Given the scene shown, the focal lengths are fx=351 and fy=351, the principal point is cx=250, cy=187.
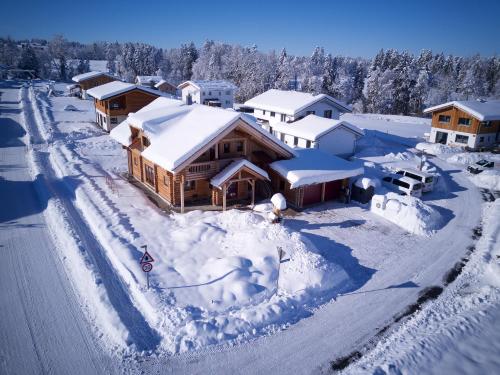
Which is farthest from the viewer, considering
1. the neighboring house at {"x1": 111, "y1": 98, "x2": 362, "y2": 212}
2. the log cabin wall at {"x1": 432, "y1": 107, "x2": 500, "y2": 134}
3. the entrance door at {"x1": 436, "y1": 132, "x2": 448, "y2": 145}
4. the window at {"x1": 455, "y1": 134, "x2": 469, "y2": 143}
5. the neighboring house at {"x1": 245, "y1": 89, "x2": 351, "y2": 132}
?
the entrance door at {"x1": 436, "y1": 132, "x2": 448, "y2": 145}

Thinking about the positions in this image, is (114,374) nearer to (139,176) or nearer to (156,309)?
(156,309)

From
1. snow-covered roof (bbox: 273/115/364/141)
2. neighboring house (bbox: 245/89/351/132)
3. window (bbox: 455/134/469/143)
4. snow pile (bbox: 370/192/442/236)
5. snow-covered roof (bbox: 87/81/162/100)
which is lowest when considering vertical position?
snow pile (bbox: 370/192/442/236)

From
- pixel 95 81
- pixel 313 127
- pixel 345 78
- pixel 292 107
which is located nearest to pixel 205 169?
pixel 313 127

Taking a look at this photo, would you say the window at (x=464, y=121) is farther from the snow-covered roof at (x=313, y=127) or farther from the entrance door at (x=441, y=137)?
the snow-covered roof at (x=313, y=127)

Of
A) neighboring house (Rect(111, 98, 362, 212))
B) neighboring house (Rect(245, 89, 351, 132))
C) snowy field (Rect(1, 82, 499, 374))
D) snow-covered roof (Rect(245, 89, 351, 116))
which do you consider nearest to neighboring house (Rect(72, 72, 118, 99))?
snow-covered roof (Rect(245, 89, 351, 116))

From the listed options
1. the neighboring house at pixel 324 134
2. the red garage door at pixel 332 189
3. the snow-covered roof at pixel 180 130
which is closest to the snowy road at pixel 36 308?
the snow-covered roof at pixel 180 130

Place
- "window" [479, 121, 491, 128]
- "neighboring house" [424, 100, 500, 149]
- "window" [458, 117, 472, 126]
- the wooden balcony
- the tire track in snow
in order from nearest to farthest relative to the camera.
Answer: the tire track in snow → the wooden balcony → "window" [479, 121, 491, 128] → "neighboring house" [424, 100, 500, 149] → "window" [458, 117, 472, 126]

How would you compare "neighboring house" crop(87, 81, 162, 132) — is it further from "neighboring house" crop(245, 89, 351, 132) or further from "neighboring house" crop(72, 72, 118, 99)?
"neighboring house" crop(72, 72, 118, 99)
